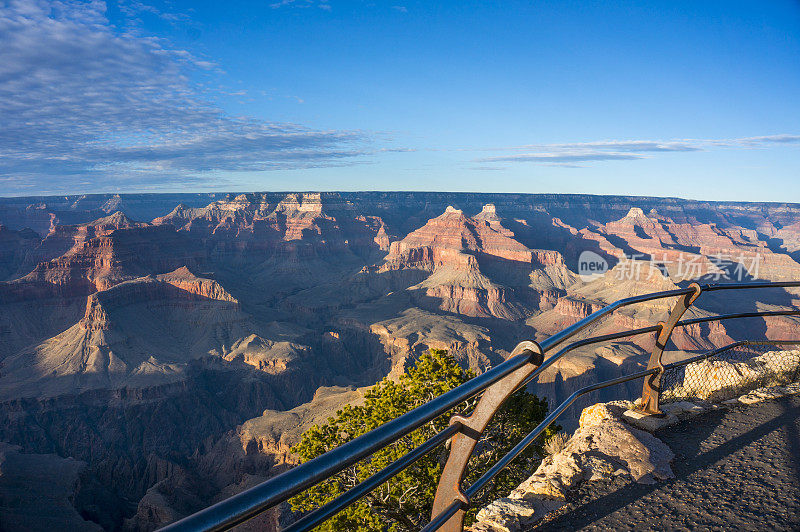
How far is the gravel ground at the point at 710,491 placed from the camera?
3.42 metres

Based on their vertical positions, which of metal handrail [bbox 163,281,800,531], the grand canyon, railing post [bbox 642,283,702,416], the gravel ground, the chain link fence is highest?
metal handrail [bbox 163,281,800,531]

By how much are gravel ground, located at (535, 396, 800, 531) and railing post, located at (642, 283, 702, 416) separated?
36 cm

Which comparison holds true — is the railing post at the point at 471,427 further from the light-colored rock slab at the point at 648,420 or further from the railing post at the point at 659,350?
the light-colored rock slab at the point at 648,420

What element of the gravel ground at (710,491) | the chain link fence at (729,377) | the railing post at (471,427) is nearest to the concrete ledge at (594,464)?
the gravel ground at (710,491)

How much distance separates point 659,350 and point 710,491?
4.91 ft

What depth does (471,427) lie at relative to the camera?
2.29m

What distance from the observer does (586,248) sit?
5251 inches

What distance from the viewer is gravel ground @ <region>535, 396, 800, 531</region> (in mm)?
3422

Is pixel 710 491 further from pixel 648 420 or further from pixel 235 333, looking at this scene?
pixel 235 333

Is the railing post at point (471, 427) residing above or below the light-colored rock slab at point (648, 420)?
above

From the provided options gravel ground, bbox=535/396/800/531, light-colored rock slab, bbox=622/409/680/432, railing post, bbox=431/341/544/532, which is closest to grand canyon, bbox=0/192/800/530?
light-colored rock slab, bbox=622/409/680/432

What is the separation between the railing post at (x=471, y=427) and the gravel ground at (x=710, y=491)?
146 centimetres

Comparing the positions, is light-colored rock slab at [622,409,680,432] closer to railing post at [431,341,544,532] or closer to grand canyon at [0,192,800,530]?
railing post at [431,341,544,532]

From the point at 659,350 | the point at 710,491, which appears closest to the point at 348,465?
the point at 710,491
